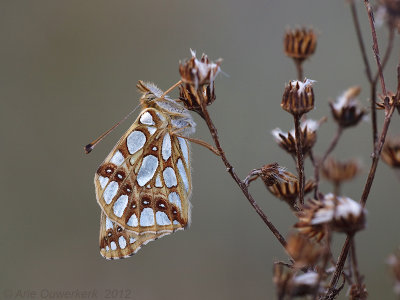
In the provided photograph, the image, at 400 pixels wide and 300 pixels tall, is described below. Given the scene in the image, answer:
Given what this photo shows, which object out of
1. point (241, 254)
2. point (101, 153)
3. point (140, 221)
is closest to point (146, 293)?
point (241, 254)

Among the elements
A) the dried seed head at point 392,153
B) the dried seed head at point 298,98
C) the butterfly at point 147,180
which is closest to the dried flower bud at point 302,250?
the dried seed head at point 392,153

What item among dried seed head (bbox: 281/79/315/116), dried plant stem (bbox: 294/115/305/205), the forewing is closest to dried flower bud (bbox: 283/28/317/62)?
dried seed head (bbox: 281/79/315/116)

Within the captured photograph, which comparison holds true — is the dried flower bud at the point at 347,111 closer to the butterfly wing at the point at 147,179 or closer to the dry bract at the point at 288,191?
the dry bract at the point at 288,191

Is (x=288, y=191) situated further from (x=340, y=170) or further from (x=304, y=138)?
(x=340, y=170)

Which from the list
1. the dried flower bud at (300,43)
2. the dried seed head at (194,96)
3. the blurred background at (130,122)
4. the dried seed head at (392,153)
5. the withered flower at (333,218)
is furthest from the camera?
the blurred background at (130,122)

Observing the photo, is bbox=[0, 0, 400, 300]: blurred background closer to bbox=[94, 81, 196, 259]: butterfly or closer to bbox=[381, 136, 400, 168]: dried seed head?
bbox=[94, 81, 196, 259]: butterfly

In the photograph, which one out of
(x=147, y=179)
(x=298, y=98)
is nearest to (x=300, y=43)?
(x=298, y=98)

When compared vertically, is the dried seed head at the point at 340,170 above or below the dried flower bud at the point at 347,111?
below
